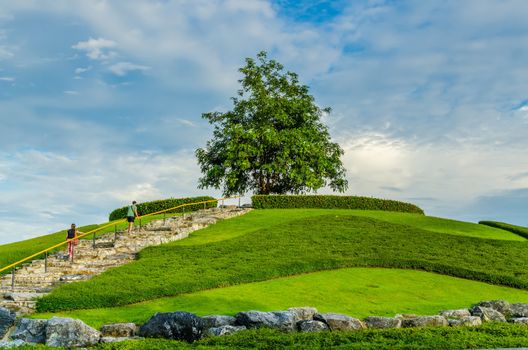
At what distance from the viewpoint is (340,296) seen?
18469 mm

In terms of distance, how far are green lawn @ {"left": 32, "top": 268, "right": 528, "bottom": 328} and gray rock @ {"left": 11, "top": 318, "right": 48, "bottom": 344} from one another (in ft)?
4.66

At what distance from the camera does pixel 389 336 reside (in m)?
12.9

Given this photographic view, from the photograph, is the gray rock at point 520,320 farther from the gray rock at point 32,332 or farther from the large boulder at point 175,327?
the gray rock at point 32,332

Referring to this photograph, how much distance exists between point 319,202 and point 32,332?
28980 millimetres

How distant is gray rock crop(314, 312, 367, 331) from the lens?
13.7 metres

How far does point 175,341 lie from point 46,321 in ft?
11.3

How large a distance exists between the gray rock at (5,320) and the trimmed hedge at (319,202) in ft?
85.8

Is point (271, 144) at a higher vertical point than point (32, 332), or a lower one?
higher

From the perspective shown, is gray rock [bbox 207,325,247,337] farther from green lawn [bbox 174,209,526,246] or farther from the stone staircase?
green lawn [bbox 174,209,526,246]

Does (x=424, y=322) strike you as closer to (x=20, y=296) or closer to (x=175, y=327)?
(x=175, y=327)

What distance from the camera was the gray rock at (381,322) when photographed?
14133mm

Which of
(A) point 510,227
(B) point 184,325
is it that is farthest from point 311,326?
(A) point 510,227

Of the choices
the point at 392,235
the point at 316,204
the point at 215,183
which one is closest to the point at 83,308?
the point at 392,235

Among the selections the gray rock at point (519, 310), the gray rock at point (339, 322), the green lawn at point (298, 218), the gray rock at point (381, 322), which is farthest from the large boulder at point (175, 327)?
the green lawn at point (298, 218)
